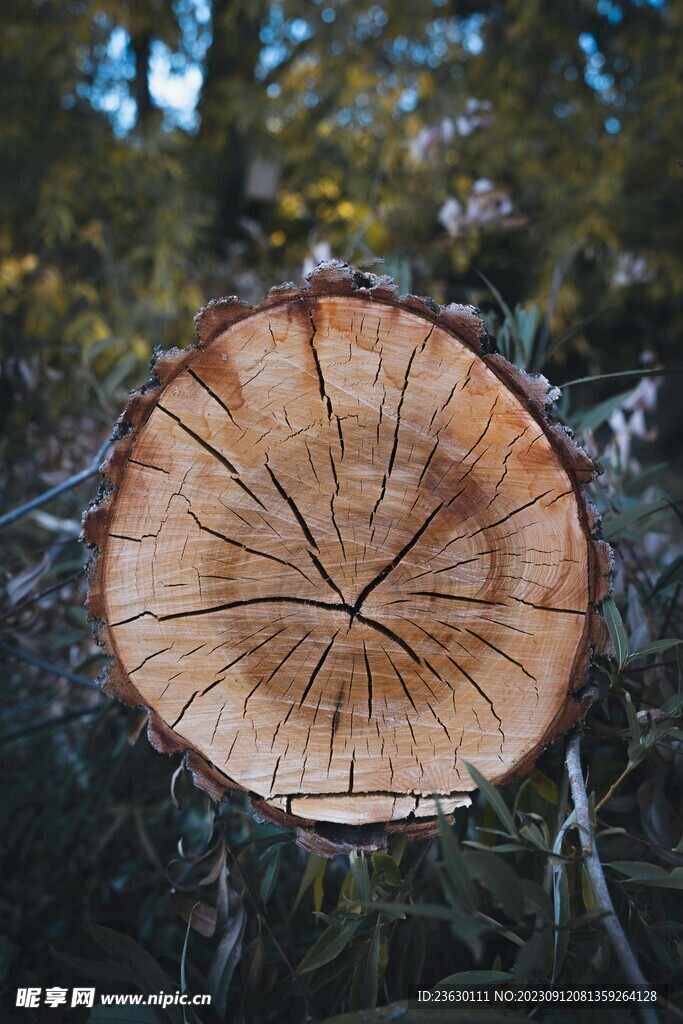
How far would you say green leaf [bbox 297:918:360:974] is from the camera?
0.81 metres

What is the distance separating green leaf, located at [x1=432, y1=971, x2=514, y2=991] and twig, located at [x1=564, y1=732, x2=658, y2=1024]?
0.38 feet

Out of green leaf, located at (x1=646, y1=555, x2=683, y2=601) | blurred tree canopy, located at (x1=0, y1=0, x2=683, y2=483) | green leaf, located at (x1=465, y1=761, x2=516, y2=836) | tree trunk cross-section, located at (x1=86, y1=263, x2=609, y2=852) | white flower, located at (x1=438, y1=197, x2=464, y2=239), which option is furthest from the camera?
blurred tree canopy, located at (x1=0, y1=0, x2=683, y2=483)

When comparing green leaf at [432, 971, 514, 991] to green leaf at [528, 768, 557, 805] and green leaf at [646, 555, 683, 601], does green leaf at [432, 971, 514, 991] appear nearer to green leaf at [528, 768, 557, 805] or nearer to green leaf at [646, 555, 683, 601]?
green leaf at [528, 768, 557, 805]

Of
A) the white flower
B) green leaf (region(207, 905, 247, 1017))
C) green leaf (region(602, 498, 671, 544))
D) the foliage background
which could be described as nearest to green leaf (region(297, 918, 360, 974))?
the foliage background

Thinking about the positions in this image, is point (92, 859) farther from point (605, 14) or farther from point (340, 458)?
point (605, 14)

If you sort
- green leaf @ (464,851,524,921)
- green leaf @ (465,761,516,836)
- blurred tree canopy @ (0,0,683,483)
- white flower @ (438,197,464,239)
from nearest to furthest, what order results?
green leaf @ (464,851,524,921) < green leaf @ (465,761,516,836) < white flower @ (438,197,464,239) < blurred tree canopy @ (0,0,683,483)

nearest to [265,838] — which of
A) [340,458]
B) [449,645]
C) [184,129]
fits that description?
[449,645]

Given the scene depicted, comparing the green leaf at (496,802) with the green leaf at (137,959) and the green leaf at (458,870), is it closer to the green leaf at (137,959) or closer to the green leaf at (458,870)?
the green leaf at (458,870)

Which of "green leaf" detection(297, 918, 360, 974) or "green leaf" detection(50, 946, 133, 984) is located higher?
"green leaf" detection(297, 918, 360, 974)

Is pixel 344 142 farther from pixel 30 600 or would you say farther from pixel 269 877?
pixel 269 877

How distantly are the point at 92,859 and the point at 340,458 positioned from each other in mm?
1088

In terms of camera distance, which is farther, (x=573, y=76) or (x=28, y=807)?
(x=573, y=76)

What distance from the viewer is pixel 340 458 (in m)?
0.82

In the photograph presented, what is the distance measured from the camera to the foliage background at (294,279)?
947 millimetres
